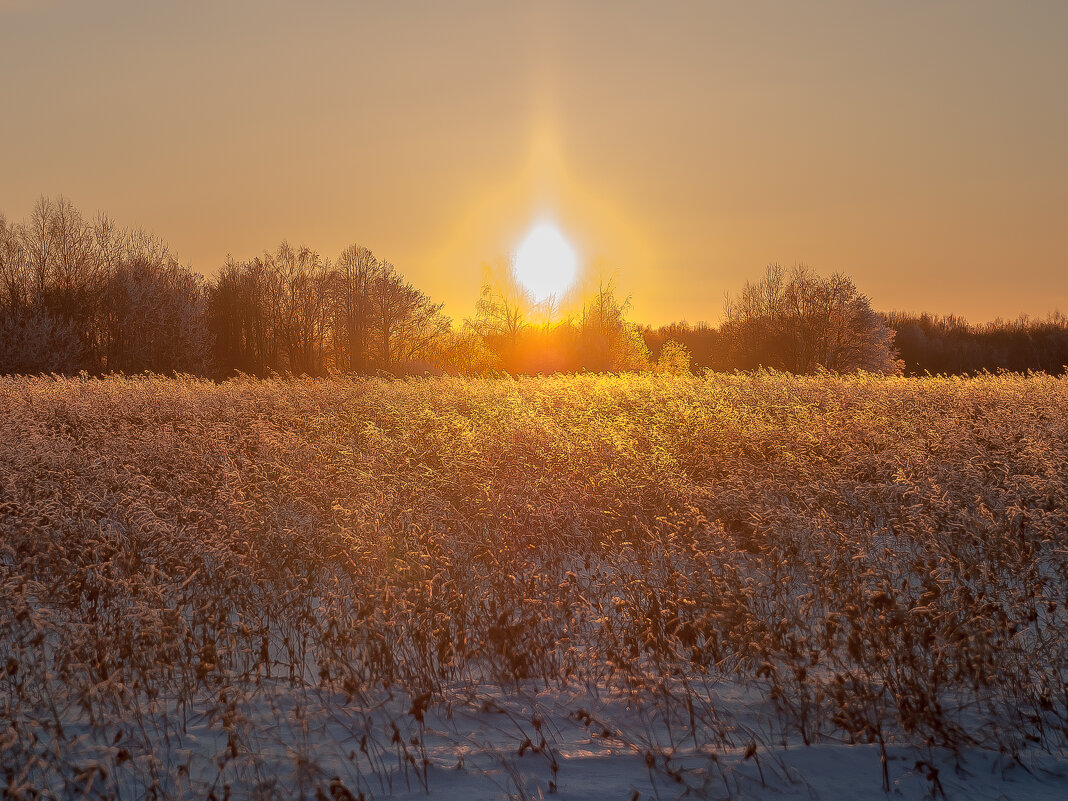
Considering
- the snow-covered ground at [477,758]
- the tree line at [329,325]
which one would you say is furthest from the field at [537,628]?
the tree line at [329,325]

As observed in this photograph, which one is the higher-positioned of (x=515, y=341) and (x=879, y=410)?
(x=515, y=341)

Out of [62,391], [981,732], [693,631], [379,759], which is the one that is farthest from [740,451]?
[62,391]

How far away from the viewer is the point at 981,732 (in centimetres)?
338

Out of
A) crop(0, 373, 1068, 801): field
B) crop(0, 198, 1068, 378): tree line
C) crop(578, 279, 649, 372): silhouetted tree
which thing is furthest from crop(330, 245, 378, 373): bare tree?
crop(0, 373, 1068, 801): field

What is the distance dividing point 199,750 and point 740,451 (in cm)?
725

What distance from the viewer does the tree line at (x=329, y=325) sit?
122 ft

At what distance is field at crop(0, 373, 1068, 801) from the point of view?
3172mm

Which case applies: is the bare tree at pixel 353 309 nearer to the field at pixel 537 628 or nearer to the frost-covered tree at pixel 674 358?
the frost-covered tree at pixel 674 358

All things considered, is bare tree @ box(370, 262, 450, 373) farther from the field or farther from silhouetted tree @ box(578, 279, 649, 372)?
the field

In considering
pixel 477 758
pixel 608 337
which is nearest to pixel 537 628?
pixel 477 758

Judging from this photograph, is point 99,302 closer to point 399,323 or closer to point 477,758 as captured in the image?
point 399,323

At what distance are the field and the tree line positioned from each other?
104ft

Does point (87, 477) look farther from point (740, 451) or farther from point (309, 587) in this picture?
point (740, 451)

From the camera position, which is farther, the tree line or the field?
the tree line
